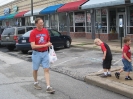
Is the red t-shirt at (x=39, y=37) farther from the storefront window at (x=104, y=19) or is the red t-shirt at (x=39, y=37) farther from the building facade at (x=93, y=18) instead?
the storefront window at (x=104, y=19)

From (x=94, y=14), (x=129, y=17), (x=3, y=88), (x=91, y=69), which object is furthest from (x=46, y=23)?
(x=3, y=88)

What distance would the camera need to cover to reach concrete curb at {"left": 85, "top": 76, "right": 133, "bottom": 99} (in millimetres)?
6535

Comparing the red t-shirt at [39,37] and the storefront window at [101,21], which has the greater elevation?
the storefront window at [101,21]

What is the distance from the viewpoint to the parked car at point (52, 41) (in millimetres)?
16344

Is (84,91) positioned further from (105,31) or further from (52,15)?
(52,15)

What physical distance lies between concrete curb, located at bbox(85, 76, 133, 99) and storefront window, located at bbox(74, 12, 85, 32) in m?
18.4

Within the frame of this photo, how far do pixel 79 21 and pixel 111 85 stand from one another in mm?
20112

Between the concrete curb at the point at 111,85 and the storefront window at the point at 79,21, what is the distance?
723 inches

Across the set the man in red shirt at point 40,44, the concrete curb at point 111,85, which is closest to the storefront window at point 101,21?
the concrete curb at point 111,85

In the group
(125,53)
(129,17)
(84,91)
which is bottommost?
(84,91)

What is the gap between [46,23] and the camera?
34.0 m

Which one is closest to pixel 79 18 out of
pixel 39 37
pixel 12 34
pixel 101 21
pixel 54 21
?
pixel 101 21

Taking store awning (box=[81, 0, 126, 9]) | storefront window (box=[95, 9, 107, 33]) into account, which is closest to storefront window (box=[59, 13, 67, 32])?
storefront window (box=[95, 9, 107, 33])

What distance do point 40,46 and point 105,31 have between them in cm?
1630
